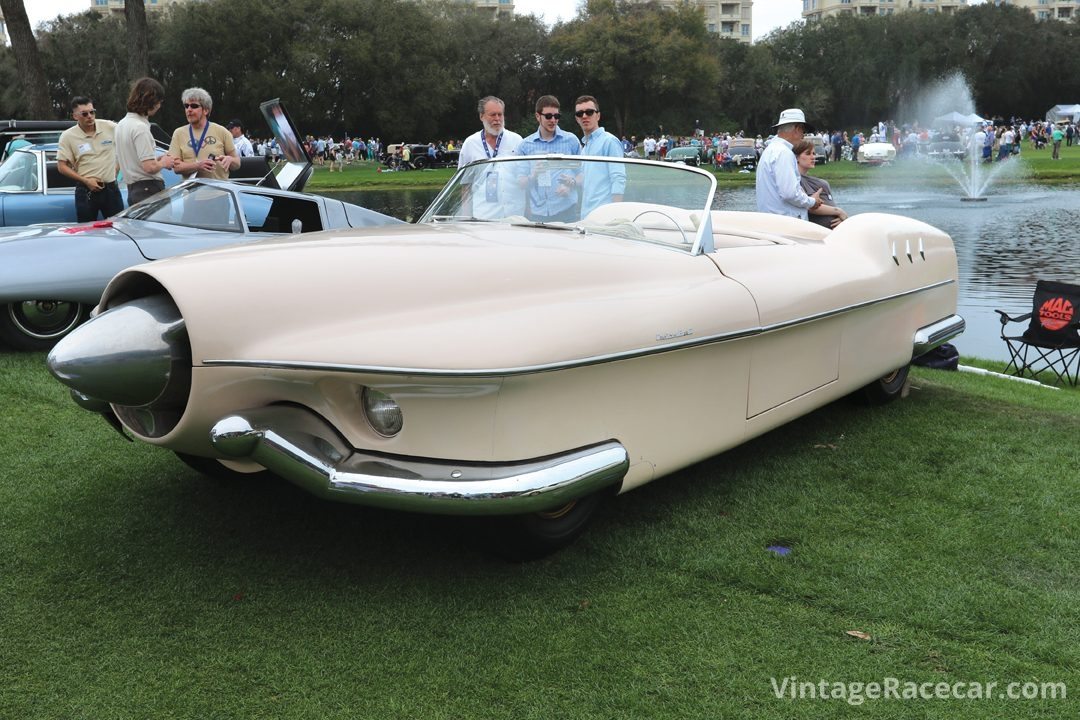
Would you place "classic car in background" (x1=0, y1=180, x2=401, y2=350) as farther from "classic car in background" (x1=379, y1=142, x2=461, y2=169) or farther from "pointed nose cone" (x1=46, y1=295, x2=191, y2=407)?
"classic car in background" (x1=379, y1=142, x2=461, y2=169)

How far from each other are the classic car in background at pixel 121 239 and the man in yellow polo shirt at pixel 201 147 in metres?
A: 0.82

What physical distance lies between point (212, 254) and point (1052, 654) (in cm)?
275

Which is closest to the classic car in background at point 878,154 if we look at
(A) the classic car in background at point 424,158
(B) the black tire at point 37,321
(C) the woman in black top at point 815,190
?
(A) the classic car in background at point 424,158

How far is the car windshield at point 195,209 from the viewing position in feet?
20.8

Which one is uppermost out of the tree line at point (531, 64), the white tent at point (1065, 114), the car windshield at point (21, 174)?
the tree line at point (531, 64)

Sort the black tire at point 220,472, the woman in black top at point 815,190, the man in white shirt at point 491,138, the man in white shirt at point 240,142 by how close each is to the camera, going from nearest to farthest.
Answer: the black tire at point 220,472, the woman in black top at point 815,190, the man in white shirt at point 491,138, the man in white shirt at point 240,142

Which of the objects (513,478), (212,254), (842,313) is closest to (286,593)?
(513,478)

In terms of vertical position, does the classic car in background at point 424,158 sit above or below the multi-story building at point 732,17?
below

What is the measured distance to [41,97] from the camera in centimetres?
1705

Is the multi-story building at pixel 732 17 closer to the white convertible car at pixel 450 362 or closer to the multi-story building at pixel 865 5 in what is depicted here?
the multi-story building at pixel 865 5

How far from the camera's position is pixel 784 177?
624 cm

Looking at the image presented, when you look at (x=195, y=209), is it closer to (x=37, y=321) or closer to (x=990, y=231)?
(x=37, y=321)

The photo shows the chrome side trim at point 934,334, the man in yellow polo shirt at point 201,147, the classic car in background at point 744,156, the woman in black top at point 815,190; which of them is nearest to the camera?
the chrome side trim at point 934,334
